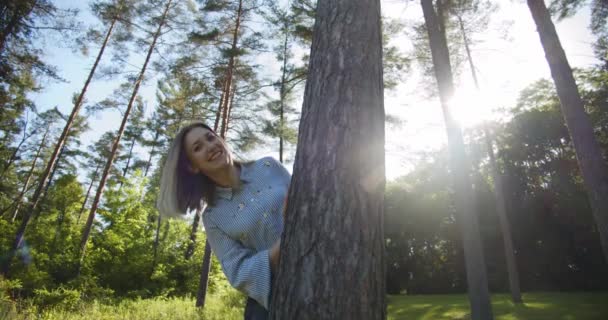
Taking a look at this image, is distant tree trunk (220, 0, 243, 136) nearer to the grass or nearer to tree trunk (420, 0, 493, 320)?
the grass

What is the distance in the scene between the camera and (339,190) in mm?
1086

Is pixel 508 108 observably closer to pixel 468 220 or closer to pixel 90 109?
pixel 468 220

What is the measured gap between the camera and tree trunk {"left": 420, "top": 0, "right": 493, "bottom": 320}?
18.0 ft

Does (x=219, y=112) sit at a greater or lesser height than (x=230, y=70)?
lesser

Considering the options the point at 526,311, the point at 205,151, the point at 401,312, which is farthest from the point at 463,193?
the point at 401,312

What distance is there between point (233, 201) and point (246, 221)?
169 millimetres

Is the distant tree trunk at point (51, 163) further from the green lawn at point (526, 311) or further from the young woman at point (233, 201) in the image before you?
the green lawn at point (526, 311)

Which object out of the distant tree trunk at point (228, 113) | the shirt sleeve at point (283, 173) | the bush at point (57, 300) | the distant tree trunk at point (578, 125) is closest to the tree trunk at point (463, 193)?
the distant tree trunk at point (578, 125)

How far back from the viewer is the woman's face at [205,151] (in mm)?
1612

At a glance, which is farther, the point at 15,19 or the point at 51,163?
the point at 51,163

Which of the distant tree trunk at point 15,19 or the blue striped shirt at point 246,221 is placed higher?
the distant tree trunk at point 15,19

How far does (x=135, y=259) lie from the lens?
15234mm

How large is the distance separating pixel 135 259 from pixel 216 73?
10731 mm

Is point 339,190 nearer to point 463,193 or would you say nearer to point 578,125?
point 463,193
